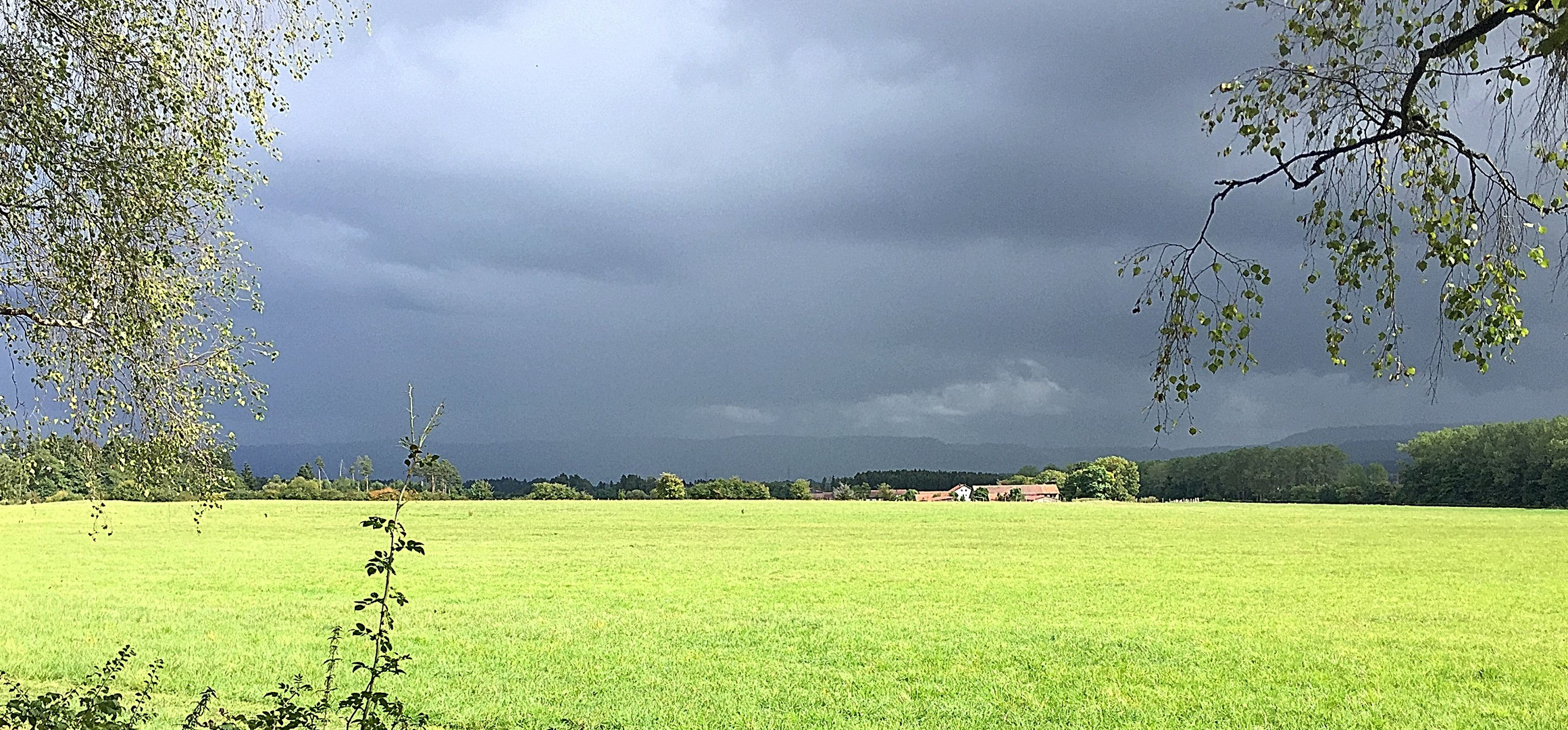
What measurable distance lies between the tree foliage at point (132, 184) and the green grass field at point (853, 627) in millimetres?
5768

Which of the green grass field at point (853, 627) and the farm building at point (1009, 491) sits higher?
the farm building at point (1009, 491)

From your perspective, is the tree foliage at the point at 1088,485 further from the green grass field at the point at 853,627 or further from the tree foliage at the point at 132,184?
the tree foliage at the point at 132,184

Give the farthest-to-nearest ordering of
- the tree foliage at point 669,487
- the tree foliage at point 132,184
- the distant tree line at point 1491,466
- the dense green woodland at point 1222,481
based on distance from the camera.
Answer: the tree foliage at point 669,487 < the distant tree line at point 1491,466 < the dense green woodland at point 1222,481 < the tree foliage at point 132,184

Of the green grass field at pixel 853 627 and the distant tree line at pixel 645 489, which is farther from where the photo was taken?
the distant tree line at pixel 645 489

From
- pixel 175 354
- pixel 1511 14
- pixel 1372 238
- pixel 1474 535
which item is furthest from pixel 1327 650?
pixel 1474 535

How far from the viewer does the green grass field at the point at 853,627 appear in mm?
13547

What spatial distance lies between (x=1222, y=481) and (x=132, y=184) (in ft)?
383

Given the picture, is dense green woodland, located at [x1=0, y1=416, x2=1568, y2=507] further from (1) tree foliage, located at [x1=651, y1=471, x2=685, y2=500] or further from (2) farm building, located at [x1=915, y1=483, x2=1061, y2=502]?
(2) farm building, located at [x1=915, y1=483, x2=1061, y2=502]

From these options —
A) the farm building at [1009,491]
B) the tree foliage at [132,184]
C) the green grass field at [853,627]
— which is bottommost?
the green grass field at [853,627]

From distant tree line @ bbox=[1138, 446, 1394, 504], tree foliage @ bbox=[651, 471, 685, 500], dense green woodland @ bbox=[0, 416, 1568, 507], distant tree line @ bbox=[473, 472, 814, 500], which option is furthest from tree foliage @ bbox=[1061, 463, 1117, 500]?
tree foliage @ bbox=[651, 471, 685, 500]

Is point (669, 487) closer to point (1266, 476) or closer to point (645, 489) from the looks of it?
Result: point (645, 489)

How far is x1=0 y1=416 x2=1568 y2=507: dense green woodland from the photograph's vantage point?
84.6m

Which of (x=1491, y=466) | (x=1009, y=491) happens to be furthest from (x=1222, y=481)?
(x=1491, y=466)

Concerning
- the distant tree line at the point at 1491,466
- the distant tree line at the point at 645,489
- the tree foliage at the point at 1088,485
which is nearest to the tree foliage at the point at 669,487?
the distant tree line at the point at 645,489
